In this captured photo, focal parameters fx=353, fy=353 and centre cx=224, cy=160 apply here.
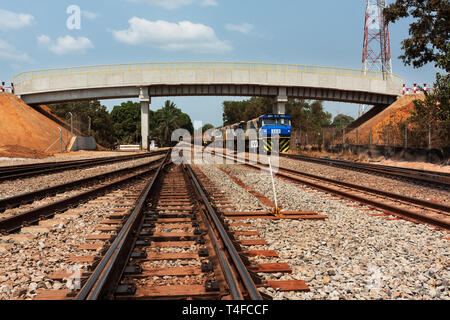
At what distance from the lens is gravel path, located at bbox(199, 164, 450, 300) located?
11.8 ft

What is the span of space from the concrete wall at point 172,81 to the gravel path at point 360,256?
3459cm

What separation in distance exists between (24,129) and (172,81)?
16.6 m

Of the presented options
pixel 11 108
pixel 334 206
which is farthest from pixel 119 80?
pixel 334 206

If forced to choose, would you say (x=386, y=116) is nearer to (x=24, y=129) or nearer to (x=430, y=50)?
(x=430, y=50)

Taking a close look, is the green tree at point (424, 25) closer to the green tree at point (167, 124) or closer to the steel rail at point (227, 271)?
the steel rail at point (227, 271)

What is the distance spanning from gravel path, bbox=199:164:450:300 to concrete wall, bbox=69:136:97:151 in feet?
120

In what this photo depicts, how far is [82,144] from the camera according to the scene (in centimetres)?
4188

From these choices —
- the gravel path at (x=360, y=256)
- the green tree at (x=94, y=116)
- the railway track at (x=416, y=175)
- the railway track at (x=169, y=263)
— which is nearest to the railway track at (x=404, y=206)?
the gravel path at (x=360, y=256)

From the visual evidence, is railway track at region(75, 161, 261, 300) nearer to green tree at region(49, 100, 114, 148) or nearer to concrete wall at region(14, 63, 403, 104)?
concrete wall at region(14, 63, 403, 104)

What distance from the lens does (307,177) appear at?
1507 centimetres

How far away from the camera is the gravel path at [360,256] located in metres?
3.61

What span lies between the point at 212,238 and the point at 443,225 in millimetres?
4301

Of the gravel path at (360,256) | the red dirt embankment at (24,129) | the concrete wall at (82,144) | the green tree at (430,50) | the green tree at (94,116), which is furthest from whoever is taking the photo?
the green tree at (94,116)
